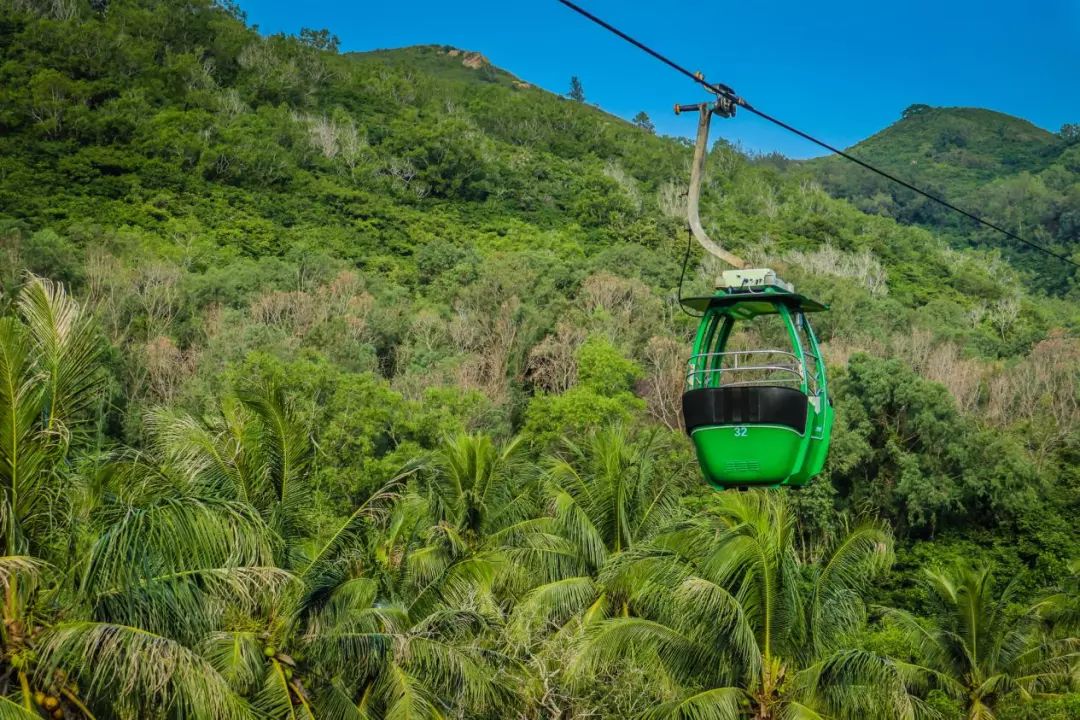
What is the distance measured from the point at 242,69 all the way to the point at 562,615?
248 feet

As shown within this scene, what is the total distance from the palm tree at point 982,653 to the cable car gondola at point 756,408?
11.3 metres

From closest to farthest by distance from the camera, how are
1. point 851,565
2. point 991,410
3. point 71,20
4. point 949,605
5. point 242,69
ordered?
1. point 851,565
2. point 949,605
3. point 991,410
4. point 71,20
5. point 242,69

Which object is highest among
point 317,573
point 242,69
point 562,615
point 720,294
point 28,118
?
point 242,69

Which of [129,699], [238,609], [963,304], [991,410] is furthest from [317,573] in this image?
[963,304]

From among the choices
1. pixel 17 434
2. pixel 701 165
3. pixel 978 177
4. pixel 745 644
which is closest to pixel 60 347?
pixel 17 434

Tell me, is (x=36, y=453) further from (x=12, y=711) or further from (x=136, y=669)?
(x=12, y=711)

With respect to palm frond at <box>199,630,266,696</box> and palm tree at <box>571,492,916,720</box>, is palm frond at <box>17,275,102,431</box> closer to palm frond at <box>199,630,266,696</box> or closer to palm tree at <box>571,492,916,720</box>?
palm frond at <box>199,630,266,696</box>

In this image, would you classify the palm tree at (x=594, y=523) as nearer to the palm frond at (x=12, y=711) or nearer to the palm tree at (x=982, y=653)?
the palm tree at (x=982, y=653)

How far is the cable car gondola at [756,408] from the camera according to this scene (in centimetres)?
1220

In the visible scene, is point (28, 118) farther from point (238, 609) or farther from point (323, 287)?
point (238, 609)

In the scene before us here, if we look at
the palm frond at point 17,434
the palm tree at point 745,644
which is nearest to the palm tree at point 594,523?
the palm tree at point 745,644

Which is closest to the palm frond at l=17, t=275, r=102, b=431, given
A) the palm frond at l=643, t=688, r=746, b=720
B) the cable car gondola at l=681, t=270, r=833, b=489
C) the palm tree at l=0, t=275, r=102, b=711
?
the palm tree at l=0, t=275, r=102, b=711

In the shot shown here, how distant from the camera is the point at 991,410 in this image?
44.5 meters

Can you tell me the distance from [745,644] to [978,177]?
4843 inches
